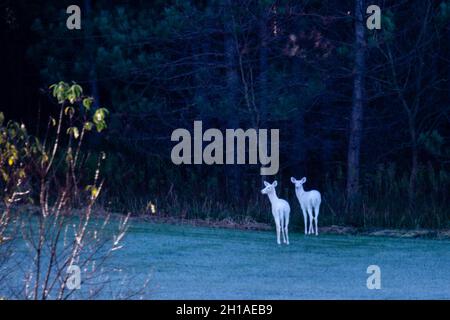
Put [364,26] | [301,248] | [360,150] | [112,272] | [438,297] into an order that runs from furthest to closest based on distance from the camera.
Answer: [360,150] → [364,26] → [301,248] → [112,272] → [438,297]

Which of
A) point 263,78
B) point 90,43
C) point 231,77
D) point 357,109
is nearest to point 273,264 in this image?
point 357,109

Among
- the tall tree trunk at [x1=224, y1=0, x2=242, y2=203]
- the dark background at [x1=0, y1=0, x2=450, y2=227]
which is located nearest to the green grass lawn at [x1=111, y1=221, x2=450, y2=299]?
the dark background at [x1=0, y1=0, x2=450, y2=227]

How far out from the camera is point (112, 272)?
12.3 meters

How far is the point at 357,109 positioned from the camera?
21.1 metres

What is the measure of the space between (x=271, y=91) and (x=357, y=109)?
170cm

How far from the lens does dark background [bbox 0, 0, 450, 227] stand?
2089 centimetres

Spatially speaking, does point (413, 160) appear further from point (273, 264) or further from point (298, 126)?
point (273, 264)

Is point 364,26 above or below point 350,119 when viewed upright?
above

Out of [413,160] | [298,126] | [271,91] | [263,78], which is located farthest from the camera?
[298,126]

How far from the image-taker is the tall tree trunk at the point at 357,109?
20.7 m
